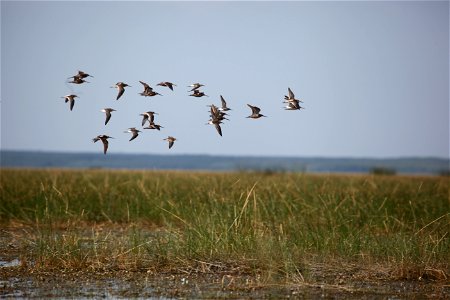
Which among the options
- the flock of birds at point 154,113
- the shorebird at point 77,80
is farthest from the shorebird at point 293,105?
the shorebird at point 77,80

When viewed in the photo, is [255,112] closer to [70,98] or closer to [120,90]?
[120,90]

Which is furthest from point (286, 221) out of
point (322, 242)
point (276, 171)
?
point (276, 171)

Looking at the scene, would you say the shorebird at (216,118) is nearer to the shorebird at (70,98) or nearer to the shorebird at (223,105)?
the shorebird at (223,105)

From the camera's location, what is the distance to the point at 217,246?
10.7 metres

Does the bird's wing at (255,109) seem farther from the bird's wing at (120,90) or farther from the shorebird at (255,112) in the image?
the bird's wing at (120,90)

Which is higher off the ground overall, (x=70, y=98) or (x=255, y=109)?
(x=70, y=98)

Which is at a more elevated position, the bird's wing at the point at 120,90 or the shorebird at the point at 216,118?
the bird's wing at the point at 120,90

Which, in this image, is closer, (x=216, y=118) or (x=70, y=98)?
(x=216, y=118)

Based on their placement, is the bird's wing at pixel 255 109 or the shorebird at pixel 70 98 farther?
the shorebird at pixel 70 98

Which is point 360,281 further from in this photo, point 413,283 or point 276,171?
point 276,171

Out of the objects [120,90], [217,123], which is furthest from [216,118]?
[120,90]

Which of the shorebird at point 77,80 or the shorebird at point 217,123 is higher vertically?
the shorebird at point 77,80

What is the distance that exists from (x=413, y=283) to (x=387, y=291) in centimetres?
66

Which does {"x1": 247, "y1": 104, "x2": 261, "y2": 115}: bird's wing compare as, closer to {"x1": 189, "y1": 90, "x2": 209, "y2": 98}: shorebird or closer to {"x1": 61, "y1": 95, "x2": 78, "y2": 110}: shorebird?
{"x1": 189, "y1": 90, "x2": 209, "y2": 98}: shorebird
